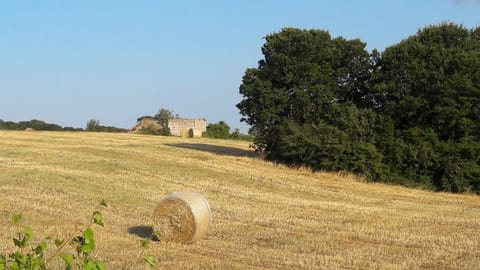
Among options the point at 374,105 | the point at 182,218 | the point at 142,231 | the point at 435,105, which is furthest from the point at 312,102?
the point at 182,218

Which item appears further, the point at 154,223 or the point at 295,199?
the point at 295,199

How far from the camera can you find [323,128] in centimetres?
2533

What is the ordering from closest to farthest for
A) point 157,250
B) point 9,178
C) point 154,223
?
point 157,250
point 154,223
point 9,178

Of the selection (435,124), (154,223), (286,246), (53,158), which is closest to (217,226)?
(154,223)

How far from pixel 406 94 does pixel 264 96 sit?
5537 millimetres

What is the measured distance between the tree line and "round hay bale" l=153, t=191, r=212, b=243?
13.2m

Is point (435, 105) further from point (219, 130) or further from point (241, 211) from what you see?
point (219, 130)

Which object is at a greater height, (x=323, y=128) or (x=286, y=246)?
(x=323, y=128)

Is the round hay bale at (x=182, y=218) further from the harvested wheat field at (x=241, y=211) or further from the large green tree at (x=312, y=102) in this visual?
the large green tree at (x=312, y=102)

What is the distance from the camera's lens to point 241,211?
1539 centimetres

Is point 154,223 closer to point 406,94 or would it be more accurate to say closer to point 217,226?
point 217,226

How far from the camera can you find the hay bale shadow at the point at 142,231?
12158mm

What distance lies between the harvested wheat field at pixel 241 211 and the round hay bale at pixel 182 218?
235 mm

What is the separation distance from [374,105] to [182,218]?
16203mm
